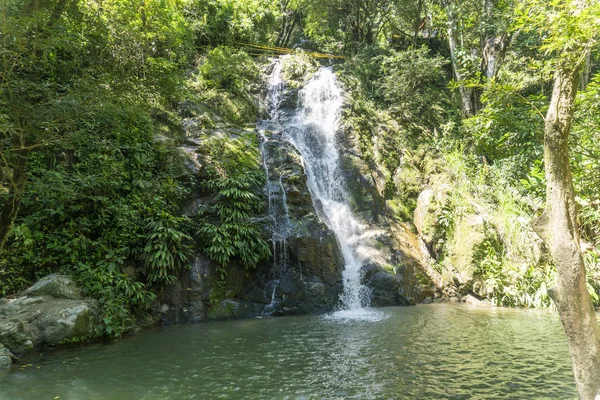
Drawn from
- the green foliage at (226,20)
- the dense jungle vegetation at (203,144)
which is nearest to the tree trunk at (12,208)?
→ the dense jungle vegetation at (203,144)

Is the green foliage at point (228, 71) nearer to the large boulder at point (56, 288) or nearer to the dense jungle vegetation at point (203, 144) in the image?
the dense jungle vegetation at point (203, 144)

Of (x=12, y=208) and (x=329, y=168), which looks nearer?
(x=12, y=208)

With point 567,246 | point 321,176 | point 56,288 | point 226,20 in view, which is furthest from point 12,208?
point 226,20

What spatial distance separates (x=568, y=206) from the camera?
3.56 m

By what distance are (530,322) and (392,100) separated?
1243cm

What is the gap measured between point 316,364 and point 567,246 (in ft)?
12.9

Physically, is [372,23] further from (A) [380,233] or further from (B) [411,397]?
(B) [411,397]

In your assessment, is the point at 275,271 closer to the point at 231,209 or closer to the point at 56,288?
the point at 231,209

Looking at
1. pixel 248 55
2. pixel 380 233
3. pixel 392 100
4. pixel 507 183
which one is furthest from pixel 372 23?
pixel 380 233

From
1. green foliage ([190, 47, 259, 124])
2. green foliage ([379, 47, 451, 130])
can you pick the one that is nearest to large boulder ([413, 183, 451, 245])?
green foliage ([379, 47, 451, 130])

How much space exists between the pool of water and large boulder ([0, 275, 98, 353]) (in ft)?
1.16

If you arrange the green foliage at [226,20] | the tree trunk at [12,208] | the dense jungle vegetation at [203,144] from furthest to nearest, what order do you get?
the green foliage at [226,20] → the tree trunk at [12,208] → the dense jungle vegetation at [203,144]

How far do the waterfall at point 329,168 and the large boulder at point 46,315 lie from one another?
613cm

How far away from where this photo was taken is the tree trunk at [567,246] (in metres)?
3.30
